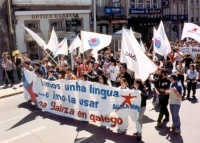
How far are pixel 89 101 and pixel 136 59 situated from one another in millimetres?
2022

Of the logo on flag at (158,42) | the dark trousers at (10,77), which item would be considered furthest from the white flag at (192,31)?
the dark trousers at (10,77)

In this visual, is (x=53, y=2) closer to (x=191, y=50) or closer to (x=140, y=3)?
(x=191, y=50)

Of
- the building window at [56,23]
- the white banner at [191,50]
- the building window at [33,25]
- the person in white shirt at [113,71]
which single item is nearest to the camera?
the person in white shirt at [113,71]

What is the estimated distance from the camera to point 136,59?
7.55m

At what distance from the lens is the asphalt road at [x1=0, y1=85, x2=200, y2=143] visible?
7.39m

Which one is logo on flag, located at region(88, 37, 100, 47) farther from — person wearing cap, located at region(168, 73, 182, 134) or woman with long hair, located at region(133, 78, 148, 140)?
person wearing cap, located at region(168, 73, 182, 134)

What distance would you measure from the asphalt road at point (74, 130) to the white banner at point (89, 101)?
26 centimetres

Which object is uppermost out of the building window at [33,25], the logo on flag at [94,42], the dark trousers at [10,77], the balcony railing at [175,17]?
the balcony railing at [175,17]

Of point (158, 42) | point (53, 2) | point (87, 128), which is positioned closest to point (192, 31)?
point (158, 42)

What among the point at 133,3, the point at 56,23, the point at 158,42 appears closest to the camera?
the point at 158,42

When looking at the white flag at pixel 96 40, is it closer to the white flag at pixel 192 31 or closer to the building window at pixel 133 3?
the white flag at pixel 192 31

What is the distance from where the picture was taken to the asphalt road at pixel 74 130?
7395mm

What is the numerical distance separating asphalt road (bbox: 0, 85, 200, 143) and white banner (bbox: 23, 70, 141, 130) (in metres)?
0.26

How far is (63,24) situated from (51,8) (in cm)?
166
